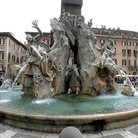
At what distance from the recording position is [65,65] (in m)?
9.02

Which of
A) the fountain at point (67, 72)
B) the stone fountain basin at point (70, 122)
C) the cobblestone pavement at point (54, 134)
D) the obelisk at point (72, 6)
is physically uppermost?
the obelisk at point (72, 6)

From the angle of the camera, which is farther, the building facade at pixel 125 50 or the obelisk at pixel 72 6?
the building facade at pixel 125 50

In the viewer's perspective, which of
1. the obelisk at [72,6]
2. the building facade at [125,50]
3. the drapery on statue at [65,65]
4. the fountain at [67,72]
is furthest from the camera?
the building facade at [125,50]

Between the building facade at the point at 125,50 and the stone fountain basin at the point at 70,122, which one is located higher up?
the building facade at the point at 125,50

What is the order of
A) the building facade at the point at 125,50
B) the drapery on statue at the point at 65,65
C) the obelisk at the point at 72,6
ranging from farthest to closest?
1. the building facade at the point at 125,50
2. the obelisk at the point at 72,6
3. the drapery on statue at the point at 65,65

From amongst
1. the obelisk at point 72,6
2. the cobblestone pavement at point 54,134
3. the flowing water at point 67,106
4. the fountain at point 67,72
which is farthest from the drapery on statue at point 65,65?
the cobblestone pavement at point 54,134

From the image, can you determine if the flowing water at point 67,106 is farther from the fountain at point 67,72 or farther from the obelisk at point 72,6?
the obelisk at point 72,6

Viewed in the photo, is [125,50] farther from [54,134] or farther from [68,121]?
[54,134]

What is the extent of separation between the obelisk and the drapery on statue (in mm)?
861

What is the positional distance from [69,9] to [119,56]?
3795cm

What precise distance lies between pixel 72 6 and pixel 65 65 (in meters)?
4.00

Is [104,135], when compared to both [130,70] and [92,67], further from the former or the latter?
[130,70]

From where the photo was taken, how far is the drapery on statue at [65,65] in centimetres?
778

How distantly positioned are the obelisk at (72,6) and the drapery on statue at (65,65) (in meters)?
0.86
